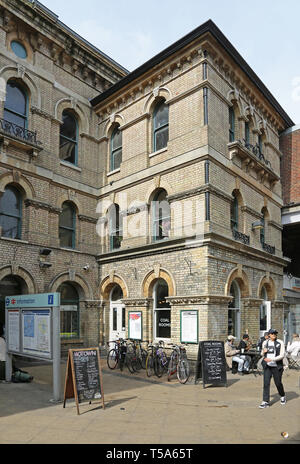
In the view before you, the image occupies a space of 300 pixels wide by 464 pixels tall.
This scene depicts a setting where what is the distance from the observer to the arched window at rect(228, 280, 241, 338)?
1484 centimetres

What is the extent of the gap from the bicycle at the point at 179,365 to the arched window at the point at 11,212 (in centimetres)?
736

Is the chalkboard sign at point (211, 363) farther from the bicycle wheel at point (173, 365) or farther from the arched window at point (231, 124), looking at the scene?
the arched window at point (231, 124)

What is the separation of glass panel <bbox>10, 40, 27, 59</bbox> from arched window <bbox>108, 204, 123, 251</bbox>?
279 inches

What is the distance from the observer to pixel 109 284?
55.2 feet

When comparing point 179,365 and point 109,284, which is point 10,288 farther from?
point 179,365

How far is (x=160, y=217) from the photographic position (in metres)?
15.4

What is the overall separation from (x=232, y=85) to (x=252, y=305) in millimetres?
8957

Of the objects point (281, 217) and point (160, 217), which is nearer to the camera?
point (160, 217)

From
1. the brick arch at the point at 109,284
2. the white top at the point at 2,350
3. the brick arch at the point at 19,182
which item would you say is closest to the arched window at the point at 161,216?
the brick arch at the point at 109,284

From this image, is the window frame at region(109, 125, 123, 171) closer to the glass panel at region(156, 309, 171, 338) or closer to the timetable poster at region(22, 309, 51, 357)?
the glass panel at region(156, 309, 171, 338)

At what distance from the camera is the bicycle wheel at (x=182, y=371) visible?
11312 millimetres
